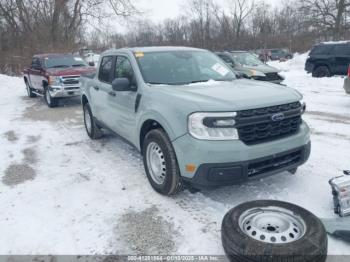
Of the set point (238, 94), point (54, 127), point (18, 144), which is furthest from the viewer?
point (54, 127)

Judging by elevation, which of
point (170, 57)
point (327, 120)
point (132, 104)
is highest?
point (170, 57)

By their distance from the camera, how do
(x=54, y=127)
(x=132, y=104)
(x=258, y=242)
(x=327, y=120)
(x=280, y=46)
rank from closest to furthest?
(x=258, y=242)
(x=132, y=104)
(x=327, y=120)
(x=54, y=127)
(x=280, y=46)

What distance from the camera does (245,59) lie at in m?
13.3

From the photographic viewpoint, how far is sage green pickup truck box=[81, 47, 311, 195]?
3.44 m

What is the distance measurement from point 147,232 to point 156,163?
3.19 ft

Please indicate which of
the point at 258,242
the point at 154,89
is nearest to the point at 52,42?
the point at 154,89

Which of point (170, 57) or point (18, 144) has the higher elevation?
point (170, 57)

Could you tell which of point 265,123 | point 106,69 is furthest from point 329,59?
point 265,123

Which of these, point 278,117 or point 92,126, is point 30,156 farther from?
point 278,117

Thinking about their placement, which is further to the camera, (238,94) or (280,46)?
(280,46)

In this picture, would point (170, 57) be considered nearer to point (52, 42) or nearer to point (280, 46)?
point (52, 42)

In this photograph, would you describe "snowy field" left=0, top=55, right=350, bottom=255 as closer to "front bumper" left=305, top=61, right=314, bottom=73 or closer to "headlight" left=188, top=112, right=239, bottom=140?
"headlight" left=188, top=112, right=239, bottom=140

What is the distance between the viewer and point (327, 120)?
7.88 metres

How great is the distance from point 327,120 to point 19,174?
6664mm
